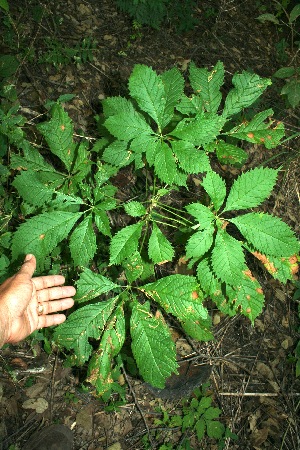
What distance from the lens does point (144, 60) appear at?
12.3 ft

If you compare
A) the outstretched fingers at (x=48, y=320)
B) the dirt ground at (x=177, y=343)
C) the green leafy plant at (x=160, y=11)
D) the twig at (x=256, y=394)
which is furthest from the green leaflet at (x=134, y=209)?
the green leafy plant at (x=160, y=11)

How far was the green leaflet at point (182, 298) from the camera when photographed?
5.55ft

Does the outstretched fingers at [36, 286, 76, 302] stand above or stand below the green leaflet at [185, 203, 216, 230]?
below

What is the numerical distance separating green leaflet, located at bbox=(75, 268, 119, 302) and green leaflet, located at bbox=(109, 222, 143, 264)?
24 centimetres

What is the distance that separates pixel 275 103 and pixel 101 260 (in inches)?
109

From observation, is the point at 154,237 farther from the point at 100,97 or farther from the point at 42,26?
the point at 42,26

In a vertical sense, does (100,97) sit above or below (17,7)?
below

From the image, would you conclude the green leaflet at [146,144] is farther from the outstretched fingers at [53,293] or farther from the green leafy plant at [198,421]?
the green leafy plant at [198,421]

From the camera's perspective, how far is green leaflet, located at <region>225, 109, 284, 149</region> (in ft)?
6.24

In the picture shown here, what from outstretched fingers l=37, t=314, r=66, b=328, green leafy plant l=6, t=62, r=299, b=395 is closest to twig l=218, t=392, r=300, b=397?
green leafy plant l=6, t=62, r=299, b=395

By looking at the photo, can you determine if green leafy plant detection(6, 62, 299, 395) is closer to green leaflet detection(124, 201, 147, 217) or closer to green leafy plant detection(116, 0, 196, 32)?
green leaflet detection(124, 201, 147, 217)

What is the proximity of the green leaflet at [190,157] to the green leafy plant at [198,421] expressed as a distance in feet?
6.76

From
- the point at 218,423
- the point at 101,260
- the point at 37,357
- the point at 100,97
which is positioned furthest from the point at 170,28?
the point at 218,423

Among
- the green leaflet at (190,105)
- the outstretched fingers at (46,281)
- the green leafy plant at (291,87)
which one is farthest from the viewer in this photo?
the green leafy plant at (291,87)
